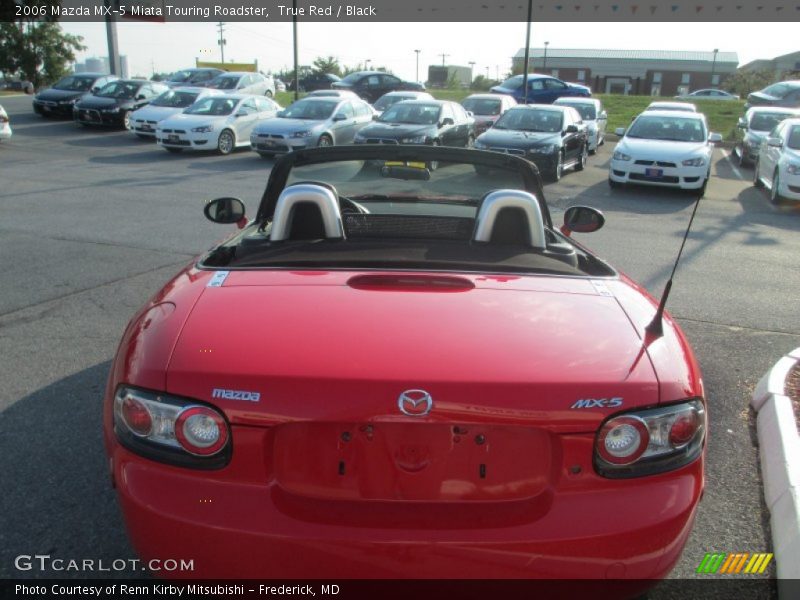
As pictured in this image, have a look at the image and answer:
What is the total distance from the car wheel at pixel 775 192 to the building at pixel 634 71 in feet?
186

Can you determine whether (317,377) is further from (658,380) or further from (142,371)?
(658,380)

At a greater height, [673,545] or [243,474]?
[243,474]

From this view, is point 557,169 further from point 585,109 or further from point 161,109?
point 161,109

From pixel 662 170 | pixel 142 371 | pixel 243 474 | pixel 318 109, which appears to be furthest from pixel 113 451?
pixel 318 109

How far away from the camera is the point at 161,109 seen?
20219mm

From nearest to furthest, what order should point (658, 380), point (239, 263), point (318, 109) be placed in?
point (658, 380), point (239, 263), point (318, 109)

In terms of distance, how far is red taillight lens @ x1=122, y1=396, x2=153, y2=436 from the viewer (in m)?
2.01

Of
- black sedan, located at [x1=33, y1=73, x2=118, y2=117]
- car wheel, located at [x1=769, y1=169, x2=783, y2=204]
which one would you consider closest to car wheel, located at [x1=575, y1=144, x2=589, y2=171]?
car wheel, located at [x1=769, y1=169, x2=783, y2=204]

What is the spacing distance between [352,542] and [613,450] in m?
0.76

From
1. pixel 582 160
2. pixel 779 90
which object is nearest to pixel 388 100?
pixel 582 160

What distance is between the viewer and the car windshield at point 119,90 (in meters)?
22.1

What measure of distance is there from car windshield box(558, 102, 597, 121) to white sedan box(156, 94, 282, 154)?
869 cm

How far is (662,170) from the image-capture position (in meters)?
13.4

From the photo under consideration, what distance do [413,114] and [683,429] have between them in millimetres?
15699
